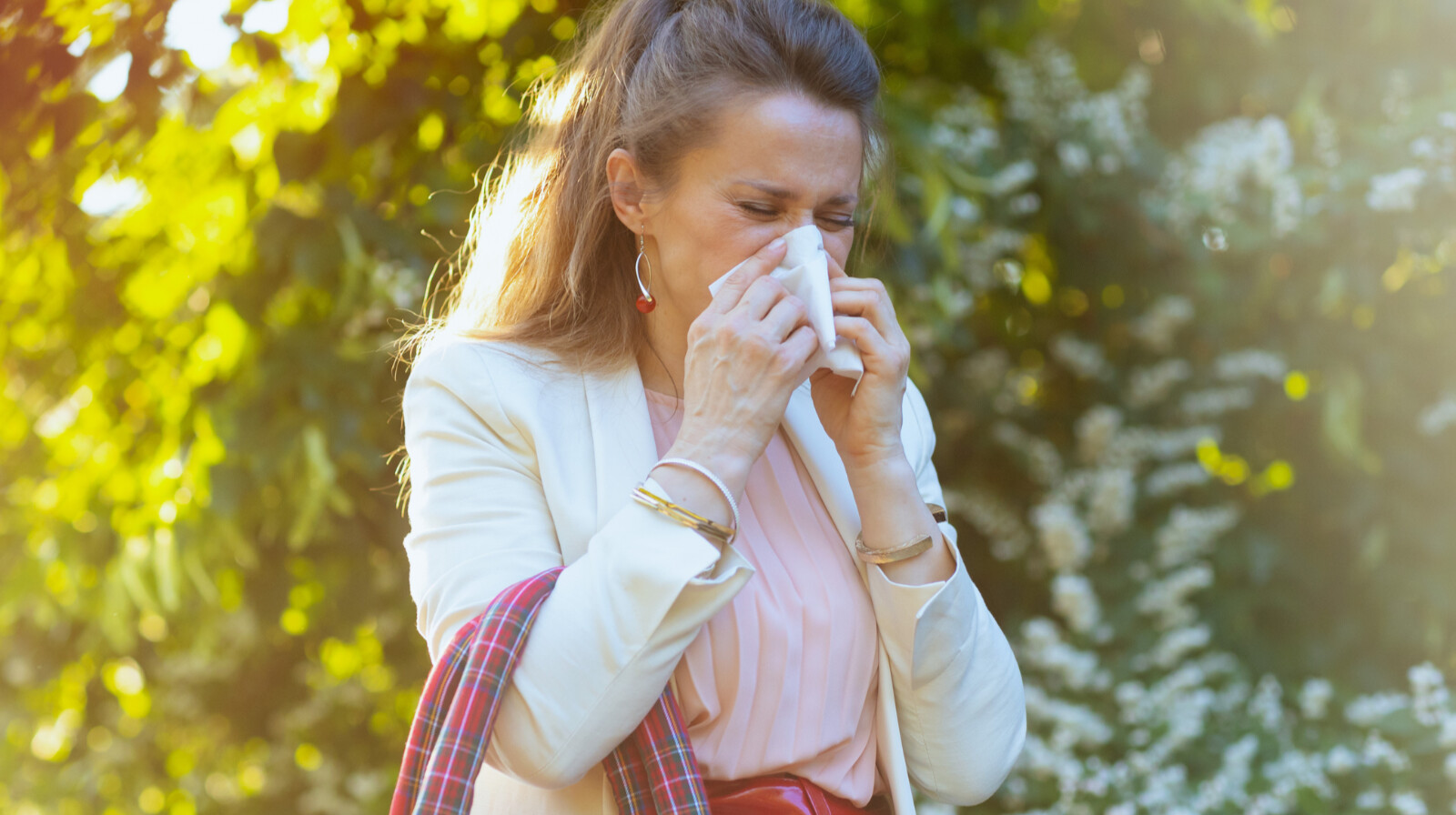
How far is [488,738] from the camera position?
1201mm

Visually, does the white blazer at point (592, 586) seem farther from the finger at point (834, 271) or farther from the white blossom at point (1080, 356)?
the white blossom at point (1080, 356)

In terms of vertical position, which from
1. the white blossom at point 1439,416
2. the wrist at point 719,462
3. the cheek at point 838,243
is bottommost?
the wrist at point 719,462

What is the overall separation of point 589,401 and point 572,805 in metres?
0.51

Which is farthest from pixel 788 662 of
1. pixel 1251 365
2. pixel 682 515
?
pixel 1251 365

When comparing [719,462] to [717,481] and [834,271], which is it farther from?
[834,271]

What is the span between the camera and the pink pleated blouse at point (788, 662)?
4.51ft

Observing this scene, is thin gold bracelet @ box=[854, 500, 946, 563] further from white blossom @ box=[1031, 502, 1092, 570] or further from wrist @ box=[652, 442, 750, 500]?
white blossom @ box=[1031, 502, 1092, 570]

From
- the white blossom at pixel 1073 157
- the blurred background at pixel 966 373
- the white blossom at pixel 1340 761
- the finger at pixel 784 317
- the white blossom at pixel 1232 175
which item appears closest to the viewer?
the finger at pixel 784 317

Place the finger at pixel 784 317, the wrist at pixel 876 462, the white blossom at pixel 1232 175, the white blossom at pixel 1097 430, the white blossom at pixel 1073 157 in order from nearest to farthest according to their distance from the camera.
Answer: the finger at pixel 784 317, the wrist at pixel 876 462, the white blossom at pixel 1232 175, the white blossom at pixel 1073 157, the white blossom at pixel 1097 430

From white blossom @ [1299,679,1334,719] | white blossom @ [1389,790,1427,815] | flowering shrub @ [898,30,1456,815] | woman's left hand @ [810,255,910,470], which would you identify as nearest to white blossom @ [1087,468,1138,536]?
flowering shrub @ [898,30,1456,815]

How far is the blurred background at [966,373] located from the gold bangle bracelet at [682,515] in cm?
140

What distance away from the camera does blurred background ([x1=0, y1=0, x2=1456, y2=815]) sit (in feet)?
8.68

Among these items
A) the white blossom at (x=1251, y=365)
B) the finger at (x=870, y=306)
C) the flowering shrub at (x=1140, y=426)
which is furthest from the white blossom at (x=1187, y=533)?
the finger at (x=870, y=306)

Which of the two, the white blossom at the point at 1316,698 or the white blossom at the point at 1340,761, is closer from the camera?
the white blossom at the point at 1340,761
